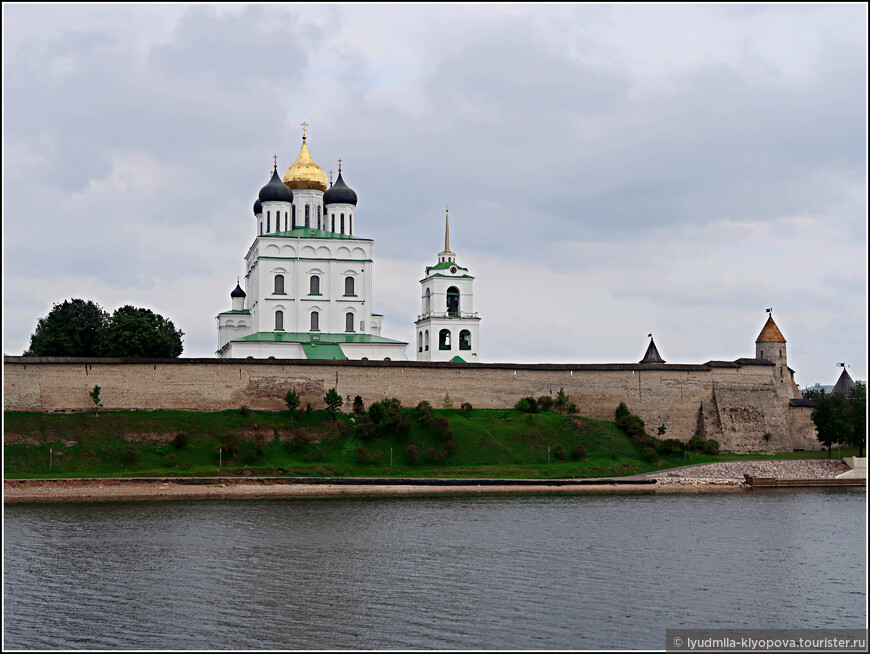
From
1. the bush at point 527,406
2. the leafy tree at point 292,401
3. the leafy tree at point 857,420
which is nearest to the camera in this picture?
the leafy tree at point 292,401

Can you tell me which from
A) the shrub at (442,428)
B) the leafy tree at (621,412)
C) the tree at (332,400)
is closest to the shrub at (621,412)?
the leafy tree at (621,412)

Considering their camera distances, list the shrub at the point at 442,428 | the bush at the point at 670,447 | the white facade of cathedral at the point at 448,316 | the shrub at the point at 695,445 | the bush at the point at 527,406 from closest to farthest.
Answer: the shrub at the point at 442,428
the bush at the point at 670,447
the shrub at the point at 695,445
the bush at the point at 527,406
the white facade of cathedral at the point at 448,316

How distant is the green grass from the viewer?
109 ft

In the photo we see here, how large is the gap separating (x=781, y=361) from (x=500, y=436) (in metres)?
14.0

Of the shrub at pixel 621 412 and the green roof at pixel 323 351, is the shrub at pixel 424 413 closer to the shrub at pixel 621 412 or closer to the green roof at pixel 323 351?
the green roof at pixel 323 351

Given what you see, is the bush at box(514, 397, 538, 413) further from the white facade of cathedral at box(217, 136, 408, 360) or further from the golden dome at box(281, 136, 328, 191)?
the golden dome at box(281, 136, 328, 191)

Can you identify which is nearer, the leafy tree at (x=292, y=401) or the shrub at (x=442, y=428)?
the shrub at (x=442, y=428)

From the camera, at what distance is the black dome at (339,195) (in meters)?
48.4

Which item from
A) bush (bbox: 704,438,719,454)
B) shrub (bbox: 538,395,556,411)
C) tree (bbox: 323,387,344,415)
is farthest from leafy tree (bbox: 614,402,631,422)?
tree (bbox: 323,387,344,415)

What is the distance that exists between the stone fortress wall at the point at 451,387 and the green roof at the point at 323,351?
12.9 feet

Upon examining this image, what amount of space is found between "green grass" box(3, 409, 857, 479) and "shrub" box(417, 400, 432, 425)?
9.4 inches

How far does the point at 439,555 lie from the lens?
21281mm

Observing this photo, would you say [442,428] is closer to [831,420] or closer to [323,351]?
[323,351]

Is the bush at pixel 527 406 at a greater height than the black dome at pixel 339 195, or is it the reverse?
the black dome at pixel 339 195
